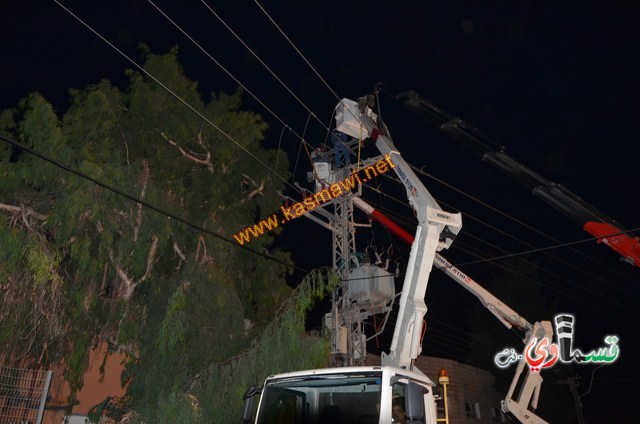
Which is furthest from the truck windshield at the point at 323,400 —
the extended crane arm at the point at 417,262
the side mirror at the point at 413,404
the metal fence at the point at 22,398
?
the metal fence at the point at 22,398

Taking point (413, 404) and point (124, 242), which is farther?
point (124, 242)

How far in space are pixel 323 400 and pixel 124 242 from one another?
756 cm

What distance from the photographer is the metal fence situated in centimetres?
920

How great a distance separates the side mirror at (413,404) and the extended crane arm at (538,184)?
10.3 meters

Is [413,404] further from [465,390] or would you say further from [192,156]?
[465,390]

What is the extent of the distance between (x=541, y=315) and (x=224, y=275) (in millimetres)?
30889

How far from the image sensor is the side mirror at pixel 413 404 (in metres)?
5.38

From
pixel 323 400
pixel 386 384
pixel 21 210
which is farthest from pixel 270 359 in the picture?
pixel 21 210

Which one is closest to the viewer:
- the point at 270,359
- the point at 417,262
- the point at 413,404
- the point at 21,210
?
the point at 413,404

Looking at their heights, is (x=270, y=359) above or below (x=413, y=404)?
below

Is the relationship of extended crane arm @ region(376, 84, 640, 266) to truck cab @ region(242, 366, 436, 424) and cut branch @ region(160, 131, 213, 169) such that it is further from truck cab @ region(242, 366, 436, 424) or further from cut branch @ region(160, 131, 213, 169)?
truck cab @ region(242, 366, 436, 424)

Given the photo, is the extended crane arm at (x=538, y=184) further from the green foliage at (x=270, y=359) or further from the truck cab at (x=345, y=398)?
the truck cab at (x=345, y=398)

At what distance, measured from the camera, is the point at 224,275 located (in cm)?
1297

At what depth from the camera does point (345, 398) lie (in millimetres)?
6156
